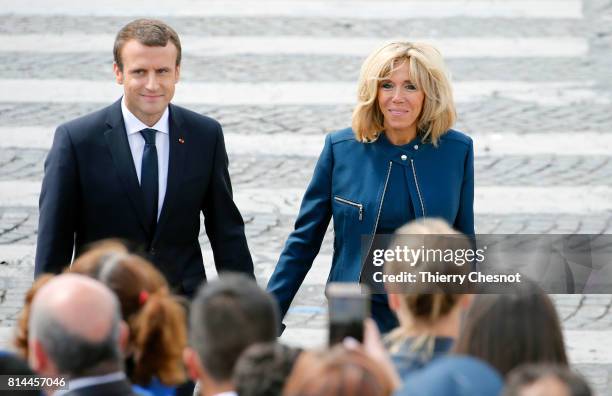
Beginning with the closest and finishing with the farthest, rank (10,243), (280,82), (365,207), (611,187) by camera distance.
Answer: (365,207), (10,243), (611,187), (280,82)

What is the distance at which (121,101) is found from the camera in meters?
6.67

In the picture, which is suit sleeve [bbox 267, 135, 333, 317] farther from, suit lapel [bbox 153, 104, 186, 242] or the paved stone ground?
the paved stone ground

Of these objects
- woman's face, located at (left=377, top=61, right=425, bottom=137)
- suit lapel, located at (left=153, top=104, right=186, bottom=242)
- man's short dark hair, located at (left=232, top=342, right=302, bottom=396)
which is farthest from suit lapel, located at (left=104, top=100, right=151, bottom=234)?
man's short dark hair, located at (left=232, top=342, right=302, bottom=396)

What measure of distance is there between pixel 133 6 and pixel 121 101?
766cm

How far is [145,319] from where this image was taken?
4.89 meters

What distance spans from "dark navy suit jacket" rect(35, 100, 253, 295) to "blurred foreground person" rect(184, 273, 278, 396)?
6.77 ft

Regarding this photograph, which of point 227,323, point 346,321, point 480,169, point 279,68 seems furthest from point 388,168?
point 279,68

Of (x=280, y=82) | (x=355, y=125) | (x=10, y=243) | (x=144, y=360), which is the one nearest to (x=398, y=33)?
(x=280, y=82)

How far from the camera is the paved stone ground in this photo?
9.45 m

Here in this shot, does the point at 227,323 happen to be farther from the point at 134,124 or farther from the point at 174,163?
the point at 134,124

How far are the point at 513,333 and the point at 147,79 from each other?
280 cm

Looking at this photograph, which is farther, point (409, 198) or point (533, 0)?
point (533, 0)

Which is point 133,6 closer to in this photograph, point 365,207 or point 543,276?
point 543,276

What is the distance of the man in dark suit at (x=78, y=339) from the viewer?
422 cm
